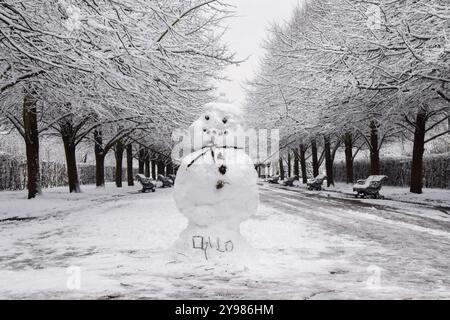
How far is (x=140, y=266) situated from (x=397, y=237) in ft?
15.7

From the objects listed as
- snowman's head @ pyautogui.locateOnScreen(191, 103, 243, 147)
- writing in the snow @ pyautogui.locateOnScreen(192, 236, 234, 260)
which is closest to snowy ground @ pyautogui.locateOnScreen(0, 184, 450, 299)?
writing in the snow @ pyautogui.locateOnScreen(192, 236, 234, 260)

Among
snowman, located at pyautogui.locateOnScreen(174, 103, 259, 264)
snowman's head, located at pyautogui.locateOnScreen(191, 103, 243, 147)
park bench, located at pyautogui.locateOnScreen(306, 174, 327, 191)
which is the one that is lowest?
park bench, located at pyautogui.locateOnScreen(306, 174, 327, 191)

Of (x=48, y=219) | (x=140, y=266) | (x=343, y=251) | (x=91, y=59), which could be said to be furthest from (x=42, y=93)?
(x=343, y=251)

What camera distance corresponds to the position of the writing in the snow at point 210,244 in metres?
5.53

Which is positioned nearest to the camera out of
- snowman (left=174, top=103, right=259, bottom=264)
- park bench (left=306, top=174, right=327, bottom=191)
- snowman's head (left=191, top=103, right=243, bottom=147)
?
snowman (left=174, top=103, right=259, bottom=264)

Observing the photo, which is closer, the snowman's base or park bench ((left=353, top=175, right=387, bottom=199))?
the snowman's base

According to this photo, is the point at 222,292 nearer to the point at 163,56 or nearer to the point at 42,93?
the point at 163,56

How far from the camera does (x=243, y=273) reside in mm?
4969

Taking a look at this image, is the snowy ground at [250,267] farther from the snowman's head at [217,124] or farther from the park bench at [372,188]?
the park bench at [372,188]

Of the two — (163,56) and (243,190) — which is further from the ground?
(163,56)

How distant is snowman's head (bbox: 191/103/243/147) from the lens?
5.74 m

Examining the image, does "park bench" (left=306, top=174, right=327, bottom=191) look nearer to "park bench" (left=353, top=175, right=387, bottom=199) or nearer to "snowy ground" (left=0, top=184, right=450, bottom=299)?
"park bench" (left=353, top=175, right=387, bottom=199)

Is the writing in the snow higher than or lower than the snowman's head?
lower

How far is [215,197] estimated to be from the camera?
5457mm
